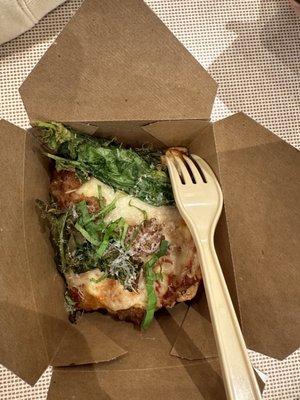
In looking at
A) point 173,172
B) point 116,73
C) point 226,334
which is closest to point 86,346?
point 226,334

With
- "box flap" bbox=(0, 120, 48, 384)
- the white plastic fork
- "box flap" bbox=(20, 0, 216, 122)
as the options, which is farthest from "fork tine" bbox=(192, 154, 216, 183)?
Result: "box flap" bbox=(0, 120, 48, 384)

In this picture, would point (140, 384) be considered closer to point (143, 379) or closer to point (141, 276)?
point (143, 379)

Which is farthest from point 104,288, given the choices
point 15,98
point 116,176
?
point 15,98

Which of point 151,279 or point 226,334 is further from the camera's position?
point 151,279

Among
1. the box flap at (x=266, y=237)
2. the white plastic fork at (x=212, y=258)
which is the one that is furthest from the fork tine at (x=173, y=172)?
the box flap at (x=266, y=237)

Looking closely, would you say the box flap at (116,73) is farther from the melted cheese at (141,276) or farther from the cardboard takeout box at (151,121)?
the melted cheese at (141,276)

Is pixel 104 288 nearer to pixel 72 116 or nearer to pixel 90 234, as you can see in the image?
pixel 90 234

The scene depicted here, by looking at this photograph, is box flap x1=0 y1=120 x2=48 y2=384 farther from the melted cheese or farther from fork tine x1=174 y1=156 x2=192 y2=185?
fork tine x1=174 y1=156 x2=192 y2=185
